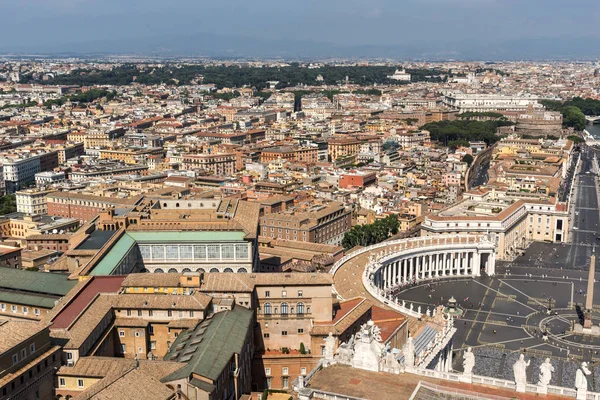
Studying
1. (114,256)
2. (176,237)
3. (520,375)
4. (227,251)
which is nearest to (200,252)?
(227,251)

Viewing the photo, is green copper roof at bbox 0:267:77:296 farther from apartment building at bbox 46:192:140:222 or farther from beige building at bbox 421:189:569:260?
beige building at bbox 421:189:569:260

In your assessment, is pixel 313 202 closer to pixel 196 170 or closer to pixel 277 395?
pixel 196 170

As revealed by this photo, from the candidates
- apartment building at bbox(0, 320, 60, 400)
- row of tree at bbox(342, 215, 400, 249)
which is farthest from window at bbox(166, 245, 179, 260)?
row of tree at bbox(342, 215, 400, 249)

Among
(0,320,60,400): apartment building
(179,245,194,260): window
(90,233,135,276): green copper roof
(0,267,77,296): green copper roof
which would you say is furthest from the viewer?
(179,245,194,260): window

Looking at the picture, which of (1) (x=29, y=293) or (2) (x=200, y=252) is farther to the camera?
(2) (x=200, y=252)

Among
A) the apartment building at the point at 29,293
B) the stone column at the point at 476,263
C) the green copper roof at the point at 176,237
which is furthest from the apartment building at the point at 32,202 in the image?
the stone column at the point at 476,263

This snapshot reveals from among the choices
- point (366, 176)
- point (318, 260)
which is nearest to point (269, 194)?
point (366, 176)

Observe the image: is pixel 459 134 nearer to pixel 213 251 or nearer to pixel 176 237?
pixel 213 251
